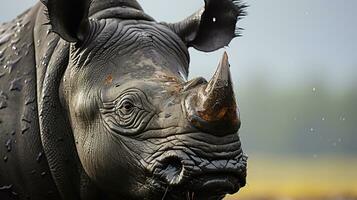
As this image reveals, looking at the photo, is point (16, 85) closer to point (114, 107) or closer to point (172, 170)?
point (114, 107)

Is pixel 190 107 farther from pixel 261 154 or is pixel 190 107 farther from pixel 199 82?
pixel 261 154

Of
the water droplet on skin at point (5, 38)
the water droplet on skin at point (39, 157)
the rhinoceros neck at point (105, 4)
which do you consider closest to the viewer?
the water droplet on skin at point (39, 157)

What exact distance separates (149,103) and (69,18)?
692 millimetres

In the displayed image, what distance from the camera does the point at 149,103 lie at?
17.5ft

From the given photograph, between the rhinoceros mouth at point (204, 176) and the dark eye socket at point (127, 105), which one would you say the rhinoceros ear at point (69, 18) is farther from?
the rhinoceros mouth at point (204, 176)

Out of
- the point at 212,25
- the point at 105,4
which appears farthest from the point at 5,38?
the point at 212,25

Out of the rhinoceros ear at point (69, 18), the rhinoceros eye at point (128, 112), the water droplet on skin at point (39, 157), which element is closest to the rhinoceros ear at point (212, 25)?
the rhinoceros ear at point (69, 18)

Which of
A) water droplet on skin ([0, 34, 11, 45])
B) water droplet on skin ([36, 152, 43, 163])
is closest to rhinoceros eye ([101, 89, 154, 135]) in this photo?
water droplet on skin ([36, 152, 43, 163])

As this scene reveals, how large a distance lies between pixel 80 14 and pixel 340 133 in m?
10.0

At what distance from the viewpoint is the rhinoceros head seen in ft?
16.4

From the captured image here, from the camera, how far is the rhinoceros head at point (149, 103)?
4988mm

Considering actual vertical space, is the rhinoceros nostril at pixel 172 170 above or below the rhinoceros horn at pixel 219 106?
below

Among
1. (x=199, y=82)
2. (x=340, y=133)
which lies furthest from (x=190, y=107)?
(x=340, y=133)

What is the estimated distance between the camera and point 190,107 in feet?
16.6
